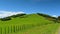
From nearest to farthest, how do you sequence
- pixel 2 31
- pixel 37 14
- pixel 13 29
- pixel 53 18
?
1. pixel 2 31
2. pixel 13 29
3. pixel 53 18
4. pixel 37 14

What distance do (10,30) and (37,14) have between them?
224 ft

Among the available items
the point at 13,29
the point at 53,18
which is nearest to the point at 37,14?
the point at 53,18

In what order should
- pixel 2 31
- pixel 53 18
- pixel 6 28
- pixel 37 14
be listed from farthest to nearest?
pixel 37 14
pixel 53 18
pixel 6 28
pixel 2 31

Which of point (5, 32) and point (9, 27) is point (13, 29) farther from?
point (5, 32)

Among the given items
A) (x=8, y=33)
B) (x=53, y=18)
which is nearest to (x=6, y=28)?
(x=8, y=33)

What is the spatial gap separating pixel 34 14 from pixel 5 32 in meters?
68.5

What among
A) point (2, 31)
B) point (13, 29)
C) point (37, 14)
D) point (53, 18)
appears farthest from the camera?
point (37, 14)

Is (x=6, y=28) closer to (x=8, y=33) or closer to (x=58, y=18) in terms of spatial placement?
(x=8, y=33)

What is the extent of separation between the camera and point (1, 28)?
→ 100ft

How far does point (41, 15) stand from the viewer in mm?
99188

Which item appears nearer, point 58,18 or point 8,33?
point 8,33

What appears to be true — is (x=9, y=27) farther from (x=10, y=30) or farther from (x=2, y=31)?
(x=2, y=31)

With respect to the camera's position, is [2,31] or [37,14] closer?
[2,31]

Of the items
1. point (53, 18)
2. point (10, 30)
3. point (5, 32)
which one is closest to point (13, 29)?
point (10, 30)
